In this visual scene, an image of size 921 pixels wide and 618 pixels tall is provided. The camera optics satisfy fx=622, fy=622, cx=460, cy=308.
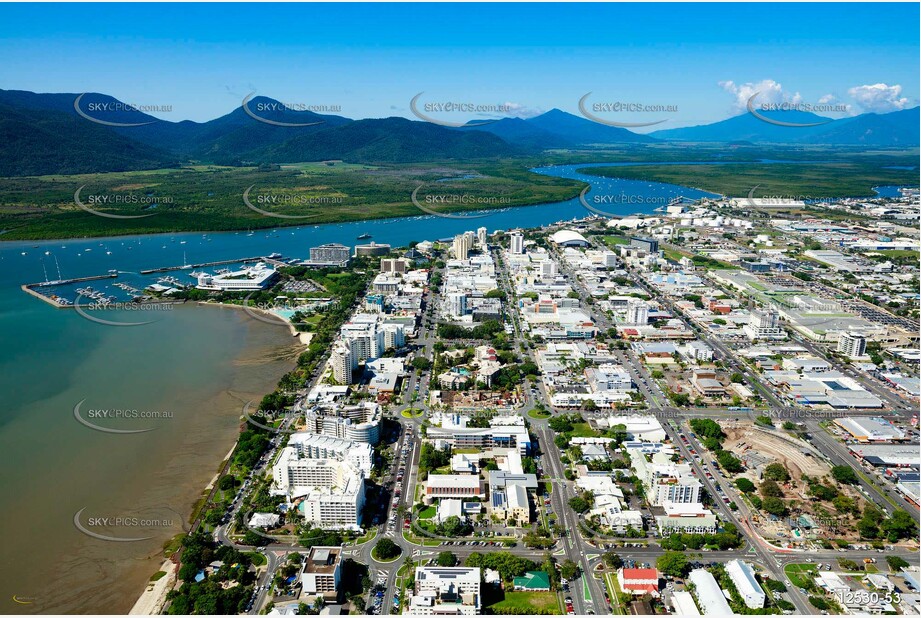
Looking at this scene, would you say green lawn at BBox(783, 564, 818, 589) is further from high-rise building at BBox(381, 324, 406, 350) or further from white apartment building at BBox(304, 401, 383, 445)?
high-rise building at BBox(381, 324, 406, 350)

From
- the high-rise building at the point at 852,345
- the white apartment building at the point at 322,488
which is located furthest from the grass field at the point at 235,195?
the high-rise building at the point at 852,345

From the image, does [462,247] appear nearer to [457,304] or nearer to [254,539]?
[457,304]

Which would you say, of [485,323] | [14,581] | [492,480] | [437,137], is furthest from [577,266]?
[437,137]

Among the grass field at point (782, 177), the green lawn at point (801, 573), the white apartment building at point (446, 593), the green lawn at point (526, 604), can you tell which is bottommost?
the green lawn at point (526, 604)

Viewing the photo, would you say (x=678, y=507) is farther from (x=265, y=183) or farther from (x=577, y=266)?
(x=265, y=183)
